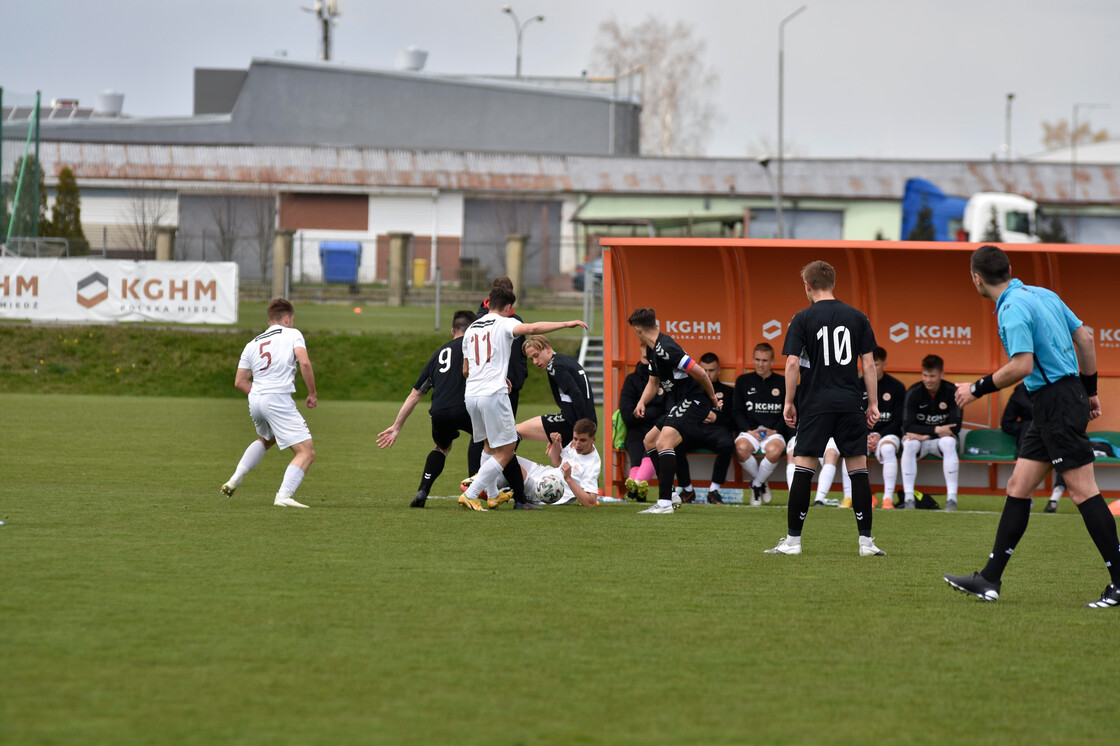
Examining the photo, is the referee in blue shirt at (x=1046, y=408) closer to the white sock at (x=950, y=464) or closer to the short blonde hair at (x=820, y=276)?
the short blonde hair at (x=820, y=276)

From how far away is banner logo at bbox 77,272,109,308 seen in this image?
27.0 metres

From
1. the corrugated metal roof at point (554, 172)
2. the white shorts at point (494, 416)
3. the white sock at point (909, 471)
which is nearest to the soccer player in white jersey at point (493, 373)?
the white shorts at point (494, 416)

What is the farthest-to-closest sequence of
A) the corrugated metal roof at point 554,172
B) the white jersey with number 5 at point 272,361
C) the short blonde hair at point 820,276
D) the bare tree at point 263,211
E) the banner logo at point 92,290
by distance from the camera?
the corrugated metal roof at point 554,172, the bare tree at point 263,211, the banner logo at point 92,290, the white jersey with number 5 at point 272,361, the short blonde hair at point 820,276

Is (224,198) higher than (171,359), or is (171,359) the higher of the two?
(224,198)

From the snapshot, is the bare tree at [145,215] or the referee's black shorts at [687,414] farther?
the bare tree at [145,215]

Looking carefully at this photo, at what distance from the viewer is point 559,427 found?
11.4m

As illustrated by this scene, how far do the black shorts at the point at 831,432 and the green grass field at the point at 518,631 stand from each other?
0.74m

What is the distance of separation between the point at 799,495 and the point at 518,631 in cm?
309

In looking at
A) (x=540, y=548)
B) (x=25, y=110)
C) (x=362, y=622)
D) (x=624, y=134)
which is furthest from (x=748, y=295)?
(x=624, y=134)

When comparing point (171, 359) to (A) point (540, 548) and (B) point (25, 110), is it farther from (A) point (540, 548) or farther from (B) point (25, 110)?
(A) point (540, 548)

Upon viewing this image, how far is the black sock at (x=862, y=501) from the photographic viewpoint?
8.20 m

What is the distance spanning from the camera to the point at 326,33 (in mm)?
69062

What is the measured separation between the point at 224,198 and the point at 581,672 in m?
44.9

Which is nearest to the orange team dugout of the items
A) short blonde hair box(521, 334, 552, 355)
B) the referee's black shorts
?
the referee's black shorts
